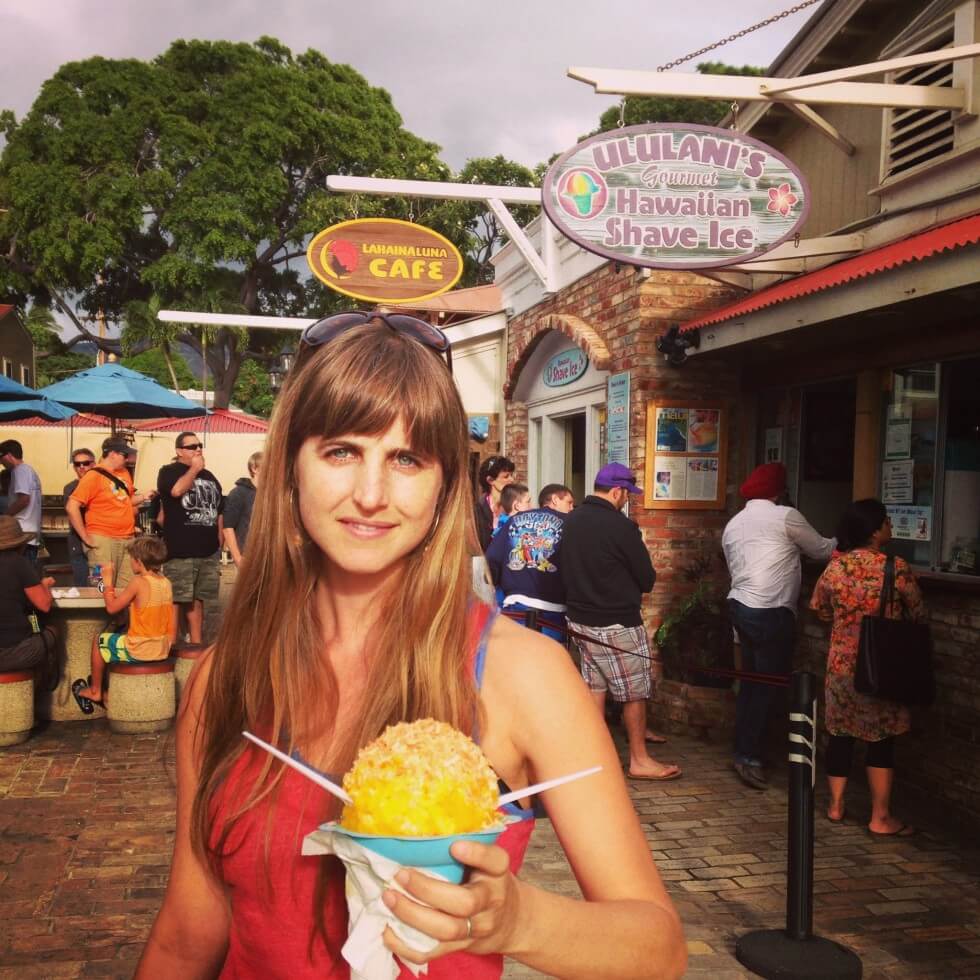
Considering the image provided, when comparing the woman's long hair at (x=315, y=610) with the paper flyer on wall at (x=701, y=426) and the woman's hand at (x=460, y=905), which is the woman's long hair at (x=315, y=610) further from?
the paper flyer on wall at (x=701, y=426)

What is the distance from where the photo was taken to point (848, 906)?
14.7 ft

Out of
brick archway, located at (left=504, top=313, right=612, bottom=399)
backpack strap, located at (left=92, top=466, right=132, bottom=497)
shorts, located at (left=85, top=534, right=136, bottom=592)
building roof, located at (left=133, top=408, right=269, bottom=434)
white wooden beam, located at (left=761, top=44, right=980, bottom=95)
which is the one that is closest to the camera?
white wooden beam, located at (left=761, top=44, right=980, bottom=95)

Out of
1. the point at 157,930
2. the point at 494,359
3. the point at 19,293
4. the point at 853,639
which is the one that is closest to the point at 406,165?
the point at 19,293

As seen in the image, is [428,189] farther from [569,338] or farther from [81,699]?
[81,699]

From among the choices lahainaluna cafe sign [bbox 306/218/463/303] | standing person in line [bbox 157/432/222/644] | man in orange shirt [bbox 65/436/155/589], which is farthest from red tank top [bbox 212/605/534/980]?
lahainaluna cafe sign [bbox 306/218/463/303]

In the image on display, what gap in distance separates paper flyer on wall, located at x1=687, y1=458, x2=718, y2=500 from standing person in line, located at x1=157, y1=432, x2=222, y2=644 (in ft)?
15.1

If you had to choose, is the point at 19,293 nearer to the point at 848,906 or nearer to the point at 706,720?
the point at 706,720

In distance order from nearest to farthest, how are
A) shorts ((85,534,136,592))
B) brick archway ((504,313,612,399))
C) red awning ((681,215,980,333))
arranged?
red awning ((681,215,980,333)) < brick archway ((504,313,612,399)) < shorts ((85,534,136,592))

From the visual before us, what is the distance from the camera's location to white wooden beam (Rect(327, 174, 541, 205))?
8797mm

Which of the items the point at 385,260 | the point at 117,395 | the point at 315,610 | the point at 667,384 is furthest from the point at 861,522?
the point at 117,395

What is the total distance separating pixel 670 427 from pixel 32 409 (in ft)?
29.8

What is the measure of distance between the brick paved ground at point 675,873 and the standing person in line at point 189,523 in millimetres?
2857

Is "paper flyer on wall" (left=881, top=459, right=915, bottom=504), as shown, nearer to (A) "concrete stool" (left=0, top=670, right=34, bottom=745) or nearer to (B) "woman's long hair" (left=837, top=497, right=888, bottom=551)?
(B) "woman's long hair" (left=837, top=497, right=888, bottom=551)

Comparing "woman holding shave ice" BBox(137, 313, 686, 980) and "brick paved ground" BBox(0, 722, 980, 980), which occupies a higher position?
"woman holding shave ice" BBox(137, 313, 686, 980)
